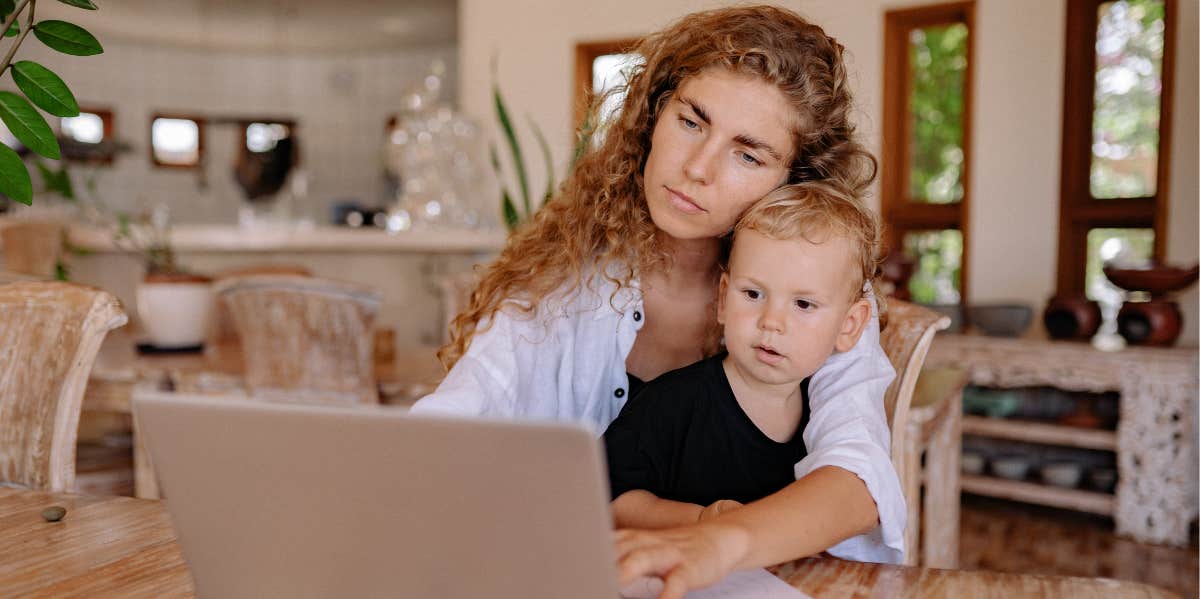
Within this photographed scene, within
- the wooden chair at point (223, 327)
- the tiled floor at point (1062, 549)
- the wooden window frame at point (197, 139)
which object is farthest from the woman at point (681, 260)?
the wooden window frame at point (197, 139)

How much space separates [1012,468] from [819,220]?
9.38 feet

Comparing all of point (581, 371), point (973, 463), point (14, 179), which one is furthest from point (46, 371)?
point (973, 463)

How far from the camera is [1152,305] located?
318 centimetres

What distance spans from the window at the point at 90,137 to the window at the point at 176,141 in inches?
13.9

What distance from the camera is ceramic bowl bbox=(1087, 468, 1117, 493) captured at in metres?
3.27

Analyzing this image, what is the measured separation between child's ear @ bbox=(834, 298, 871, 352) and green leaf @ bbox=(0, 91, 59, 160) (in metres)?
0.83

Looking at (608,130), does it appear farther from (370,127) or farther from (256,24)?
(370,127)

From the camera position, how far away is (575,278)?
48.9 inches

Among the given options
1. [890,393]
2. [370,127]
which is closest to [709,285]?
[890,393]

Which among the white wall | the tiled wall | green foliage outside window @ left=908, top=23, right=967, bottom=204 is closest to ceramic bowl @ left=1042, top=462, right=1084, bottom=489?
the white wall

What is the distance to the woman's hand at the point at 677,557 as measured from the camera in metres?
0.62

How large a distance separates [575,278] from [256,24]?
272 inches

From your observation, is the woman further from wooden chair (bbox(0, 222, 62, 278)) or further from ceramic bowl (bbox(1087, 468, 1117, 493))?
wooden chair (bbox(0, 222, 62, 278))

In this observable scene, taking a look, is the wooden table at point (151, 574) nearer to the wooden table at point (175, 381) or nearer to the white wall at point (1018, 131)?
the wooden table at point (175, 381)
